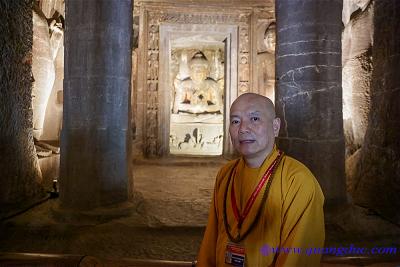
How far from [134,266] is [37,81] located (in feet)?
16.8

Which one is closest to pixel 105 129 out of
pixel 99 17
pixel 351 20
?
pixel 99 17

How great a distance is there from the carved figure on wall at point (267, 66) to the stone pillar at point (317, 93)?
5477 millimetres

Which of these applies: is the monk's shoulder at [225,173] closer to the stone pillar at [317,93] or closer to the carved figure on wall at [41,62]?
the stone pillar at [317,93]

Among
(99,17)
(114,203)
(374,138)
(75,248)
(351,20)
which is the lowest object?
(75,248)

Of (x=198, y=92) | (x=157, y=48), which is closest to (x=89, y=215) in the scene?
(x=157, y=48)

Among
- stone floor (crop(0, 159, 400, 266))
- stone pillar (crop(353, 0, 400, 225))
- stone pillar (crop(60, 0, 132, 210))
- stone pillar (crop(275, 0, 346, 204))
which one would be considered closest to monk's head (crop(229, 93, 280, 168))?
stone floor (crop(0, 159, 400, 266))

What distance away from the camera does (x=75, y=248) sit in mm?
3502

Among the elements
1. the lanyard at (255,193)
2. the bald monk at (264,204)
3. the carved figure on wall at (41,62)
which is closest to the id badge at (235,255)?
the bald monk at (264,204)

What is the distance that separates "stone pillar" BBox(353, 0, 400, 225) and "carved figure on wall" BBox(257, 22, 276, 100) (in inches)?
199

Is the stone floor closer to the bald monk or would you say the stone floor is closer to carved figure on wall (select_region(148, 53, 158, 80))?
the bald monk

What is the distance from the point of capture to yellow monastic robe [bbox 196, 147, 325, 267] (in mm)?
1478

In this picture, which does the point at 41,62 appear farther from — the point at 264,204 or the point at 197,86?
the point at 197,86

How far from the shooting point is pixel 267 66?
387 inches

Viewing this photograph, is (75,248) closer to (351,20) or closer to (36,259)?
(36,259)
